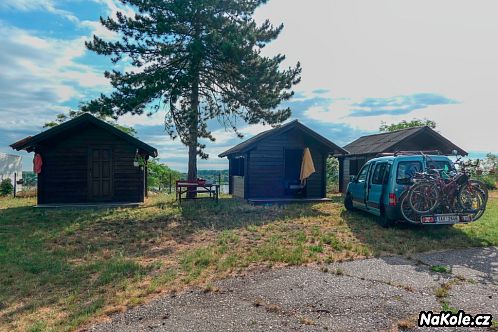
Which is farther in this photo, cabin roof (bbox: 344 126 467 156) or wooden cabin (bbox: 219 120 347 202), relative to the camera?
cabin roof (bbox: 344 126 467 156)

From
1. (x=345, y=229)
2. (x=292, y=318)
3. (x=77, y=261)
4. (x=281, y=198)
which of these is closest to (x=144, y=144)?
(x=281, y=198)

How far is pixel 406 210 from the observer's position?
27.7ft

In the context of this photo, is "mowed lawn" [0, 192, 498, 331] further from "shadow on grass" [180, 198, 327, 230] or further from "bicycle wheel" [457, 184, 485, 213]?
"bicycle wheel" [457, 184, 485, 213]

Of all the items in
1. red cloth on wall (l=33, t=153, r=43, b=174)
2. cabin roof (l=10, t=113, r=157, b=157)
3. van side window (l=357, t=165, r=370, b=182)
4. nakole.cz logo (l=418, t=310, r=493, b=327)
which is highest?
cabin roof (l=10, t=113, r=157, b=157)

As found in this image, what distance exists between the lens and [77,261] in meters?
6.89

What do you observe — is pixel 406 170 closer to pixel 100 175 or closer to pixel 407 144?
pixel 407 144

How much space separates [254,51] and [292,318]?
13.8 metres

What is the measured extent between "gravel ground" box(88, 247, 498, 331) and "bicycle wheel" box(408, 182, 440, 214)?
2.25m

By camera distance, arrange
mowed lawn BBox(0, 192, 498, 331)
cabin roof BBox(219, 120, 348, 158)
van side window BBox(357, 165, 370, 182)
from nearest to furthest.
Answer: mowed lawn BBox(0, 192, 498, 331), van side window BBox(357, 165, 370, 182), cabin roof BBox(219, 120, 348, 158)

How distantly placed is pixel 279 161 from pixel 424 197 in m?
A: 8.58

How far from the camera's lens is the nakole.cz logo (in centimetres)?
384

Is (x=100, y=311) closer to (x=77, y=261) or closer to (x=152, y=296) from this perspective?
(x=152, y=296)

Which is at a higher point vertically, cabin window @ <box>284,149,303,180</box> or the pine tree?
the pine tree

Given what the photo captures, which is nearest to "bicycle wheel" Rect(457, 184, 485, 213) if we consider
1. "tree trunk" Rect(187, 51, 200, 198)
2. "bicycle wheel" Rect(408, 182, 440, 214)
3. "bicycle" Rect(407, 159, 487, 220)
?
"bicycle" Rect(407, 159, 487, 220)
